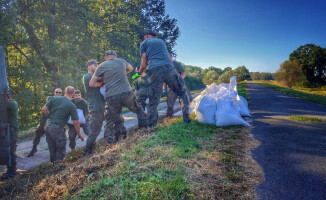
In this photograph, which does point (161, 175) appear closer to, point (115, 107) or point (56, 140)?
point (115, 107)

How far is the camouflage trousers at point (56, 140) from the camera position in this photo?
4.05 m

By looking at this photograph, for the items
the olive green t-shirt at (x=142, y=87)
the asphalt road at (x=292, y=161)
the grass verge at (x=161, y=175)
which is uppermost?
the olive green t-shirt at (x=142, y=87)

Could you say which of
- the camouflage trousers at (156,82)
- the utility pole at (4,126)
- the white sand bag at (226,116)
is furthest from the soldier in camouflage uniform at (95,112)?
the white sand bag at (226,116)

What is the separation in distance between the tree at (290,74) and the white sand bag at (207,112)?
4066cm

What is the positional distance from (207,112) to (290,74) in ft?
135

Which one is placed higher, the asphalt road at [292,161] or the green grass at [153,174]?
the green grass at [153,174]

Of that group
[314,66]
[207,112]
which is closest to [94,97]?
[207,112]

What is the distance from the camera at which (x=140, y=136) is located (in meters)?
3.92

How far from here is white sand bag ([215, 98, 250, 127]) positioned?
16.1 feet

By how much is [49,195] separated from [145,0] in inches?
1004

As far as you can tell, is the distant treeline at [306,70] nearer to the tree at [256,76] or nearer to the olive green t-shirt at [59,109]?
the olive green t-shirt at [59,109]

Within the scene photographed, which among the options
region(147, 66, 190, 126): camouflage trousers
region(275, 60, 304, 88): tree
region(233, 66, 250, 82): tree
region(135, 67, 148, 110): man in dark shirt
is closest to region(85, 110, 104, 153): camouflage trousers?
region(147, 66, 190, 126): camouflage trousers

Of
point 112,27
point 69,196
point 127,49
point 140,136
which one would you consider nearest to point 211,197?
point 69,196

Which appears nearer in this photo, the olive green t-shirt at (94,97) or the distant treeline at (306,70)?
the olive green t-shirt at (94,97)
